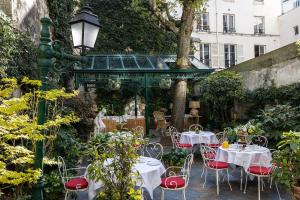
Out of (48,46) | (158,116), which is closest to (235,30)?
(158,116)

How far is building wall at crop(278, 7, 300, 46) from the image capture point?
2048cm

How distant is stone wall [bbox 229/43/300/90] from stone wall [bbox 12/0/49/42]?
7573mm

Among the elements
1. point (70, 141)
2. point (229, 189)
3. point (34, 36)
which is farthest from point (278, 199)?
point (34, 36)

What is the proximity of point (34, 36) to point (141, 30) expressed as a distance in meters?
9.16

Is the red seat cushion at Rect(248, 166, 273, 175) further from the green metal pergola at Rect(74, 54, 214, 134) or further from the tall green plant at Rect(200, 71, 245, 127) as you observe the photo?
the green metal pergola at Rect(74, 54, 214, 134)

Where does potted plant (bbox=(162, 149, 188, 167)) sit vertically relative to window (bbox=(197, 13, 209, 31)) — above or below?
below

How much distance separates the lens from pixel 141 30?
16.4 metres

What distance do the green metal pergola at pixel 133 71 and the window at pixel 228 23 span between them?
8620 mm

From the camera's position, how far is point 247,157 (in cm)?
533

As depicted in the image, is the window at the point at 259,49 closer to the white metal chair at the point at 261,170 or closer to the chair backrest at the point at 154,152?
the chair backrest at the point at 154,152

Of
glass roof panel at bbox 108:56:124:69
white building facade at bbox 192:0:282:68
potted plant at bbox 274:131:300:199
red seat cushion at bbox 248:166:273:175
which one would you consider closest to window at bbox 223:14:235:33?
white building facade at bbox 192:0:282:68

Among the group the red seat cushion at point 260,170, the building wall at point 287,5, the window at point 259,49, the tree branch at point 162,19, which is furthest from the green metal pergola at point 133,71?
the building wall at point 287,5

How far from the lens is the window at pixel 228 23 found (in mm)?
20516

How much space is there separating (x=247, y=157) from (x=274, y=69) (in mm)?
4925
